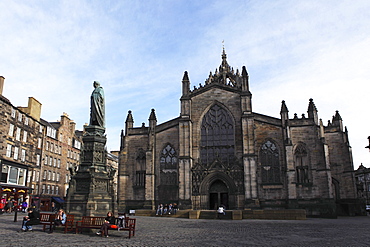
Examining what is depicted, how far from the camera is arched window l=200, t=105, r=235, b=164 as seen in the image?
35406mm

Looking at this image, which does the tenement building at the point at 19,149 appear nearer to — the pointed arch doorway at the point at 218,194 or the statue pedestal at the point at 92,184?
the pointed arch doorway at the point at 218,194

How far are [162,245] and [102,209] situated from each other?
4.55m

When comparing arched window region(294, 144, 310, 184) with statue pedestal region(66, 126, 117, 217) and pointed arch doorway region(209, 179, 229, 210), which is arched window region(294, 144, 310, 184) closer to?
pointed arch doorway region(209, 179, 229, 210)

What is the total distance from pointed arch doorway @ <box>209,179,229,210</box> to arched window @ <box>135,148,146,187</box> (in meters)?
8.13

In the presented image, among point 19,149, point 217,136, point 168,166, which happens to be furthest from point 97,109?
point 19,149

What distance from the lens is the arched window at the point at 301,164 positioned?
33125 mm

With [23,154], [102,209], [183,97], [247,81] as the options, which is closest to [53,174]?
[23,154]

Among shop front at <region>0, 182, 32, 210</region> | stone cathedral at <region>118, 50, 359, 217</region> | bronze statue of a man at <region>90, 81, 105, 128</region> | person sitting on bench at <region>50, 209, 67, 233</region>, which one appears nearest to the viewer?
person sitting on bench at <region>50, 209, 67, 233</region>

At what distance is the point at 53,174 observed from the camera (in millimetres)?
48406

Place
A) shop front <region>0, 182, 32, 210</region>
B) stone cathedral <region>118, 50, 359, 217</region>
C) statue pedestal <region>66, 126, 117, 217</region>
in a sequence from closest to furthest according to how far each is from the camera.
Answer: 1. statue pedestal <region>66, 126, 117, 217</region>
2. stone cathedral <region>118, 50, 359, 217</region>
3. shop front <region>0, 182, 32, 210</region>

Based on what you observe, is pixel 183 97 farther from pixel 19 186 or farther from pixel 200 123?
pixel 19 186

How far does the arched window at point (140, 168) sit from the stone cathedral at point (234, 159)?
12 centimetres

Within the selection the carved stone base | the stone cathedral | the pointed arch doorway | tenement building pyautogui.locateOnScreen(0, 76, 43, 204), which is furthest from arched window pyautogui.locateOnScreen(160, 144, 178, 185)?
the carved stone base

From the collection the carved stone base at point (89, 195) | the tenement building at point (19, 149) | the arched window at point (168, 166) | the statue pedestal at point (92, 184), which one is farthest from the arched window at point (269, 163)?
the tenement building at point (19, 149)
